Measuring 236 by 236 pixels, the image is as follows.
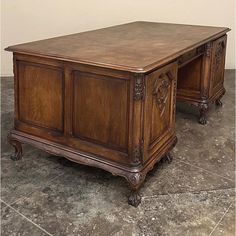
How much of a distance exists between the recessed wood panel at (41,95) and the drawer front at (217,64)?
1.40 m

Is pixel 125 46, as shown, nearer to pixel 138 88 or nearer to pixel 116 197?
pixel 138 88

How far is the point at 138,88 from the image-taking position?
68.0 inches

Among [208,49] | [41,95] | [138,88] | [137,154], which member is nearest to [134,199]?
[137,154]

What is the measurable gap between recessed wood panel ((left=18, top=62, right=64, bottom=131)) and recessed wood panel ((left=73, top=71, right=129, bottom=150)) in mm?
115

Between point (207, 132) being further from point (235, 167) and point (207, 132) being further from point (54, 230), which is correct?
point (54, 230)

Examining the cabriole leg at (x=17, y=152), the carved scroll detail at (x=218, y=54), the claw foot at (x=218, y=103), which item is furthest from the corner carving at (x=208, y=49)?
the cabriole leg at (x=17, y=152)

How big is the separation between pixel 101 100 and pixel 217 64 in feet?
5.03

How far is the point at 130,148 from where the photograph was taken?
1828mm

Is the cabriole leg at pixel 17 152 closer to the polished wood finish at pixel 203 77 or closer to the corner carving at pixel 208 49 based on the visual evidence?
the polished wood finish at pixel 203 77

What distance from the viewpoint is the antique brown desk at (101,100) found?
1.79 meters

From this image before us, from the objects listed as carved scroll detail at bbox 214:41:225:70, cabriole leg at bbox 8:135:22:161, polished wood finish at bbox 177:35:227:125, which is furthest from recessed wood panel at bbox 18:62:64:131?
carved scroll detail at bbox 214:41:225:70

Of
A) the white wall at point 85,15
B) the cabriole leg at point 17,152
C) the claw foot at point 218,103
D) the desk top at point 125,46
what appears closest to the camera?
the desk top at point 125,46

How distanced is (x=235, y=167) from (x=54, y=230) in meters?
1.21

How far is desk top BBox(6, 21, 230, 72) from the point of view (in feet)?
5.96
